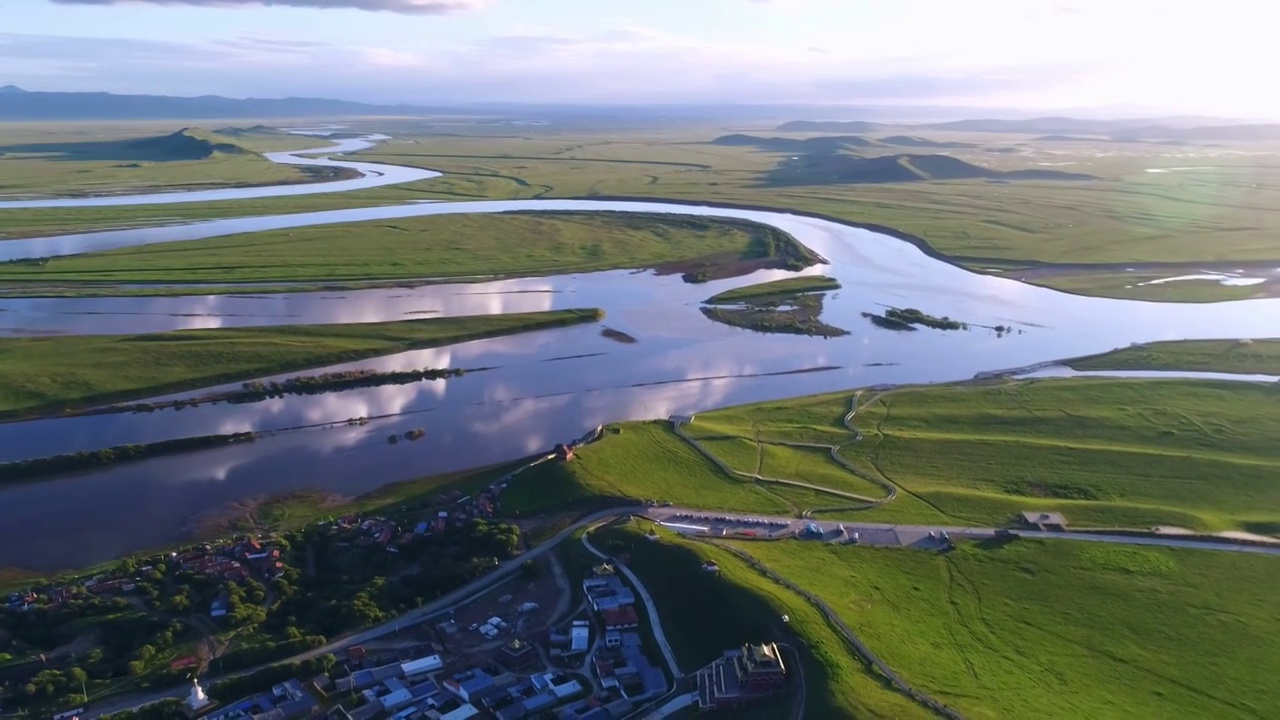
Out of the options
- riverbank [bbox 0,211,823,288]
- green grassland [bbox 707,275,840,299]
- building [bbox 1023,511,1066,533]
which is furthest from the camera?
riverbank [bbox 0,211,823,288]

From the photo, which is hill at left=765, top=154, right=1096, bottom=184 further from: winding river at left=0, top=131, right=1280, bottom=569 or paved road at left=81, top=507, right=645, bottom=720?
paved road at left=81, top=507, right=645, bottom=720

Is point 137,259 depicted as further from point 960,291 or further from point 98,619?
point 960,291

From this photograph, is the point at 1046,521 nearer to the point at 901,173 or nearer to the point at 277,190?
the point at 901,173

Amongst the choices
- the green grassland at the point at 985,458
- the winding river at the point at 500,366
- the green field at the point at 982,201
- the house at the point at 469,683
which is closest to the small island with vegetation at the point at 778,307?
the winding river at the point at 500,366

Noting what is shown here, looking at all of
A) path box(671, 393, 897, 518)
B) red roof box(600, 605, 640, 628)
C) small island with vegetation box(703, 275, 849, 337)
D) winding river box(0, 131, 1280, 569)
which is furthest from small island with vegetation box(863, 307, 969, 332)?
red roof box(600, 605, 640, 628)

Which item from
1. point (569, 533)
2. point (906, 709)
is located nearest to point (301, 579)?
point (569, 533)

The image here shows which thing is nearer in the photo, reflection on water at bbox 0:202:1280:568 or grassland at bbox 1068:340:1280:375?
reflection on water at bbox 0:202:1280:568
